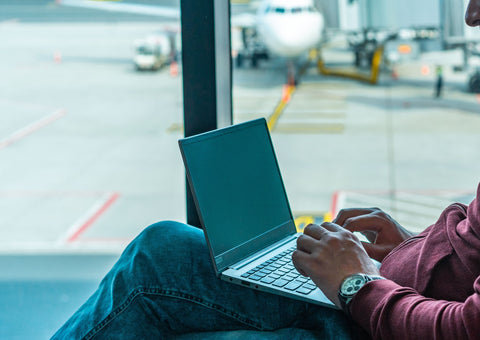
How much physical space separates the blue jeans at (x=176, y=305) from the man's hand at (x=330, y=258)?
0.09 m

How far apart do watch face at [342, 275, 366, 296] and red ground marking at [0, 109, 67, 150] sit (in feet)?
39.2

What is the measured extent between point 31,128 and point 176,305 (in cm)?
1341

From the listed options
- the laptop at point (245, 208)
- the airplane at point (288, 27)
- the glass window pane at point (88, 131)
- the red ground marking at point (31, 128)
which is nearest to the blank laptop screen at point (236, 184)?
the laptop at point (245, 208)

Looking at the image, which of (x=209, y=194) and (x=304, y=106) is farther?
(x=304, y=106)

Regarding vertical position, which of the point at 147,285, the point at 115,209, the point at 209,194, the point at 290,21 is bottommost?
the point at 115,209

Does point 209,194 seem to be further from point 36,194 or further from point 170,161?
point 170,161

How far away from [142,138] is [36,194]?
3664 millimetres

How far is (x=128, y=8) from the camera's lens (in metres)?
16.7

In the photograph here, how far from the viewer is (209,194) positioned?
111cm

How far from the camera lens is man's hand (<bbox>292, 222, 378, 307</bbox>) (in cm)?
94

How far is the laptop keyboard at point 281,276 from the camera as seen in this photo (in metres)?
1.04

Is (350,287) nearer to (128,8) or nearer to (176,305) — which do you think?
(176,305)

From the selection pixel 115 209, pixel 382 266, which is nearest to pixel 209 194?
pixel 382 266

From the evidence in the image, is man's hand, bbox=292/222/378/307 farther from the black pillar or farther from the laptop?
the black pillar
